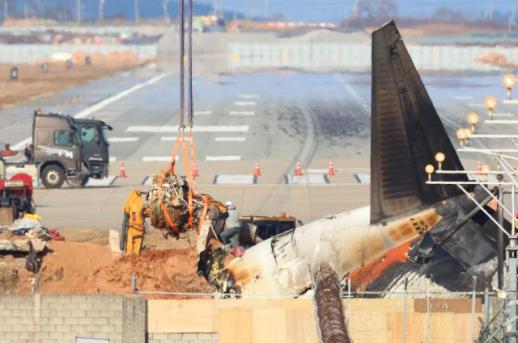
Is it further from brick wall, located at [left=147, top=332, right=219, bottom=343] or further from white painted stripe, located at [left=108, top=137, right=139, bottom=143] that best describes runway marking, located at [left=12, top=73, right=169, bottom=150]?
brick wall, located at [left=147, top=332, right=219, bottom=343]

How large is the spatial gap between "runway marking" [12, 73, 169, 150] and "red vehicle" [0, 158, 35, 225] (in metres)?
30.2

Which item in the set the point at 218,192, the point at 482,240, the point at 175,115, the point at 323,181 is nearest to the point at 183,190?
the point at 482,240

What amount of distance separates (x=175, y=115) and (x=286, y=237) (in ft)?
233

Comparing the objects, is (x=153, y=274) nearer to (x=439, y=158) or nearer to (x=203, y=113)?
(x=439, y=158)

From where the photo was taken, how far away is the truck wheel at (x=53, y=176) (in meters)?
69.2

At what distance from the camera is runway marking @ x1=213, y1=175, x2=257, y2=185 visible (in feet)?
233

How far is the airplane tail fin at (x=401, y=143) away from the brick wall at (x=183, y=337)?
577 centimetres

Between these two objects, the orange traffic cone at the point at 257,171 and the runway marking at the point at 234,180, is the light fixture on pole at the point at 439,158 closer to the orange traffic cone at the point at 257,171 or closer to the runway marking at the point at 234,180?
the runway marking at the point at 234,180

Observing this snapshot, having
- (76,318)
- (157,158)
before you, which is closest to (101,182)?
(157,158)

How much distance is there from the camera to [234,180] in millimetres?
72188

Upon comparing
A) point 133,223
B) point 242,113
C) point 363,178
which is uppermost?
point 133,223

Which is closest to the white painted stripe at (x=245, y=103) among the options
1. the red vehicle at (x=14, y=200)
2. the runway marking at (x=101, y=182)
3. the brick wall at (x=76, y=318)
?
the runway marking at (x=101, y=182)

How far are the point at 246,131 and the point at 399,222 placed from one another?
60.3m

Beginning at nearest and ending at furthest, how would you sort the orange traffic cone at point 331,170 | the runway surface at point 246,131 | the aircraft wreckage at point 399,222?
the aircraft wreckage at point 399,222
the runway surface at point 246,131
the orange traffic cone at point 331,170
